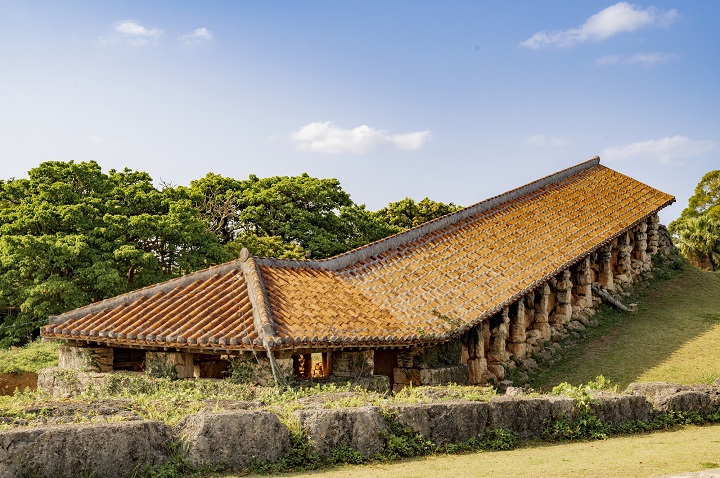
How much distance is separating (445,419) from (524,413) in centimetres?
121

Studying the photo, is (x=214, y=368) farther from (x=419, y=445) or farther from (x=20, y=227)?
(x=20, y=227)

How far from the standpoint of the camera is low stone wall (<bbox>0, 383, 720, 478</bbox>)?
5.88m

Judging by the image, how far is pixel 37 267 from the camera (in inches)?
868

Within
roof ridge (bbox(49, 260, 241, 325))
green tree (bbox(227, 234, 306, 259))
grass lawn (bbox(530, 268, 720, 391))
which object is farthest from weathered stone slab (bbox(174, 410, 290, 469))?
green tree (bbox(227, 234, 306, 259))

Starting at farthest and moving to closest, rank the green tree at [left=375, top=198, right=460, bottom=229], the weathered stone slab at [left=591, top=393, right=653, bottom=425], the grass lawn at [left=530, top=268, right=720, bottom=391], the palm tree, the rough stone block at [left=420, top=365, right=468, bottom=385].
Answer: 1. the green tree at [left=375, top=198, right=460, bottom=229]
2. the palm tree
3. the grass lawn at [left=530, top=268, right=720, bottom=391]
4. the rough stone block at [left=420, top=365, right=468, bottom=385]
5. the weathered stone slab at [left=591, top=393, right=653, bottom=425]

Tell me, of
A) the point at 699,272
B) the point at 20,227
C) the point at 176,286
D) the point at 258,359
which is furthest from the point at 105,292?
the point at 699,272

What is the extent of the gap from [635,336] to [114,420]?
15.7 meters

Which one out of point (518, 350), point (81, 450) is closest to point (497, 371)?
point (518, 350)

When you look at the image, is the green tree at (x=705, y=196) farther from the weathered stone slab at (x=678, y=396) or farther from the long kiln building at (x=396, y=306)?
the weathered stone slab at (x=678, y=396)

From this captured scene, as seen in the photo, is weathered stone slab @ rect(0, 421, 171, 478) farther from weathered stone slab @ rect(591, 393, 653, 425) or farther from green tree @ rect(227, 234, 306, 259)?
green tree @ rect(227, 234, 306, 259)

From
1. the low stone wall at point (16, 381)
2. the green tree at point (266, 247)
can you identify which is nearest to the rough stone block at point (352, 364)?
the low stone wall at point (16, 381)

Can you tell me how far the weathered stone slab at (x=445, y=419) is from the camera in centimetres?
756

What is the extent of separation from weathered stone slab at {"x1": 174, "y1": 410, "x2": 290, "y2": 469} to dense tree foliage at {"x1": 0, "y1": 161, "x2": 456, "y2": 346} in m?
16.7

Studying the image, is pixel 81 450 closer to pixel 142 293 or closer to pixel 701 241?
pixel 142 293
